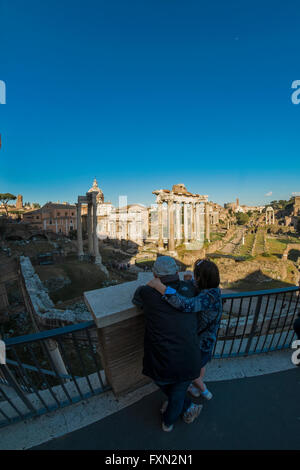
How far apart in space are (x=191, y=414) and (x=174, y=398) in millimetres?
420

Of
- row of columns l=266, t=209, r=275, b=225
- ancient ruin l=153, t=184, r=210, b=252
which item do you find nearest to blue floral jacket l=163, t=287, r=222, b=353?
ancient ruin l=153, t=184, r=210, b=252

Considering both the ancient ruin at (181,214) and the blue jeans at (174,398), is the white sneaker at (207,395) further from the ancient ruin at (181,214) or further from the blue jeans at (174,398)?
the ancient ruin at (181,214)

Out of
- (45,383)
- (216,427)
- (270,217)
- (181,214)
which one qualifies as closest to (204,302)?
(216,427)

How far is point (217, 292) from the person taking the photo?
2406 mm

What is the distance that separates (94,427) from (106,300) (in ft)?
4.39

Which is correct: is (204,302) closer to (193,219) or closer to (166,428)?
(166,428)

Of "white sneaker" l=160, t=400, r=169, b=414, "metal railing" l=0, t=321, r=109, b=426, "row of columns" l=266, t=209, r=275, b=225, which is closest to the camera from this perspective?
"metal railing" l=0, t=321, r=109, b=426

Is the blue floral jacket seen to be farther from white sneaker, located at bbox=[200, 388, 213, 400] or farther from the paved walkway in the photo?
the paved walkway

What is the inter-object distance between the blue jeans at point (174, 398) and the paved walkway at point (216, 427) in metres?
0.18

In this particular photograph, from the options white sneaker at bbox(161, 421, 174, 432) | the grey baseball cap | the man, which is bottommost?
white sneaker at bbox(161, 421, 174, 432)

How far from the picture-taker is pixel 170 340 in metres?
2.07

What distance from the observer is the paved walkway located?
7.06ft
